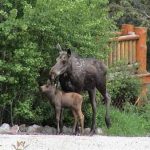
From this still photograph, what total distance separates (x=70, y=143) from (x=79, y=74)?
1576 mm

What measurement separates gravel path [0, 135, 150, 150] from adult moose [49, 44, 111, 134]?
97cm

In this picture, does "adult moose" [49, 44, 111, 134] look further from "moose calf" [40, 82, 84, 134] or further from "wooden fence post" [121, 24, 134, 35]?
"wooden fence post" [121, 24, 134, 35]

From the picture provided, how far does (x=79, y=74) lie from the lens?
10.7 m

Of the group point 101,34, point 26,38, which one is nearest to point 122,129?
point 101,34

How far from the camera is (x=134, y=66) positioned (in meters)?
14.8

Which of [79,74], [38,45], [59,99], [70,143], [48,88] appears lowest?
[70,143]

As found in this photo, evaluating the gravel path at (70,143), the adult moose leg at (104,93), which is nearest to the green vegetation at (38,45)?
the adult moose leg at (104,93)

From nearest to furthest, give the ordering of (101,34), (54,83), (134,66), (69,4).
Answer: (54,83) < (69,4) < (101,34) < (134,66)

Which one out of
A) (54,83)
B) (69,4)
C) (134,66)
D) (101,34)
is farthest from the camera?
(134,66)

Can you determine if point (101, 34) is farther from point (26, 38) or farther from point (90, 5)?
point (26, 38)

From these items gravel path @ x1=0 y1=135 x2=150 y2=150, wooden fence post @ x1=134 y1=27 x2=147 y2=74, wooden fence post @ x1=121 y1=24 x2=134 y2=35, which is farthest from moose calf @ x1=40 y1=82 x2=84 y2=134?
wooden fence post @ x1=121 y1=24 x2=134 y2=35

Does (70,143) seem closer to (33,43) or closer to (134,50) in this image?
(33,43)

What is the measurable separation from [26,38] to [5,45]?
1.25 ft

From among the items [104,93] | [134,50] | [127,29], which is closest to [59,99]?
[104,93]
